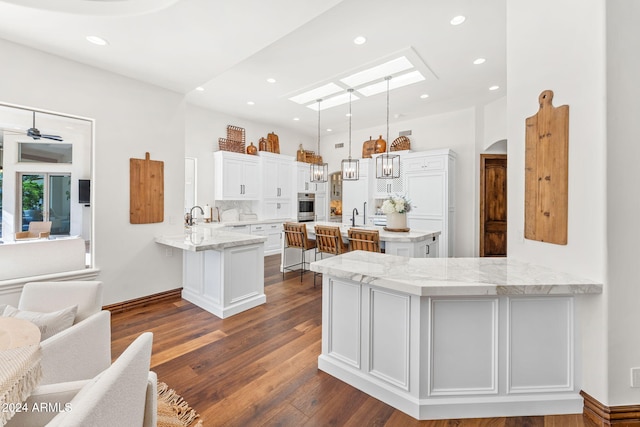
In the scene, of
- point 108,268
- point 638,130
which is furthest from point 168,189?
point 638,130

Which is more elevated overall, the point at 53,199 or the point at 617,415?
the point at 53,199

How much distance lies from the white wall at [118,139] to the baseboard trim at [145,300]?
2.4 inches

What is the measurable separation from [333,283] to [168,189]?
115 inches

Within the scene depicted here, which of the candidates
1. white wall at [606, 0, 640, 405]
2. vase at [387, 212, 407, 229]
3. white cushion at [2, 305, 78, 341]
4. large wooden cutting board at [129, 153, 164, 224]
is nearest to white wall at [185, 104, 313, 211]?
large wooden cutting board at [129, 153, 164, 224]

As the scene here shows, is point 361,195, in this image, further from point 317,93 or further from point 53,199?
point 53,199

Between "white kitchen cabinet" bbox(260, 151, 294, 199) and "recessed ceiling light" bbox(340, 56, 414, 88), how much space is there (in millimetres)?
2939

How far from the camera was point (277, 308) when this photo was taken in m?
3.33

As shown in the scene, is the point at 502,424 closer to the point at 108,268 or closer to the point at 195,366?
the point at 195,366

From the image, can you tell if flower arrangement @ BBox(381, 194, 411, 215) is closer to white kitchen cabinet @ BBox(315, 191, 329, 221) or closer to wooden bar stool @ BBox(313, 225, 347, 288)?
wooden bar stool @ BBox(313, 225, 347, 288)

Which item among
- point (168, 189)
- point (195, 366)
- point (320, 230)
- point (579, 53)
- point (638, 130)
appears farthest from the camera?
point (320, 230)

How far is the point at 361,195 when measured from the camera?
7.00 m

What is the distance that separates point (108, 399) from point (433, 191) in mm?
5959

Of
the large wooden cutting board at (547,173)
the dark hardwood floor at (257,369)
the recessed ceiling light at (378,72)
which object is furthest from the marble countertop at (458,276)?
the recessed ceiling light at (378,72)

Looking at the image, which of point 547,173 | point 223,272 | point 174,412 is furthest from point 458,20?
point 174,412
